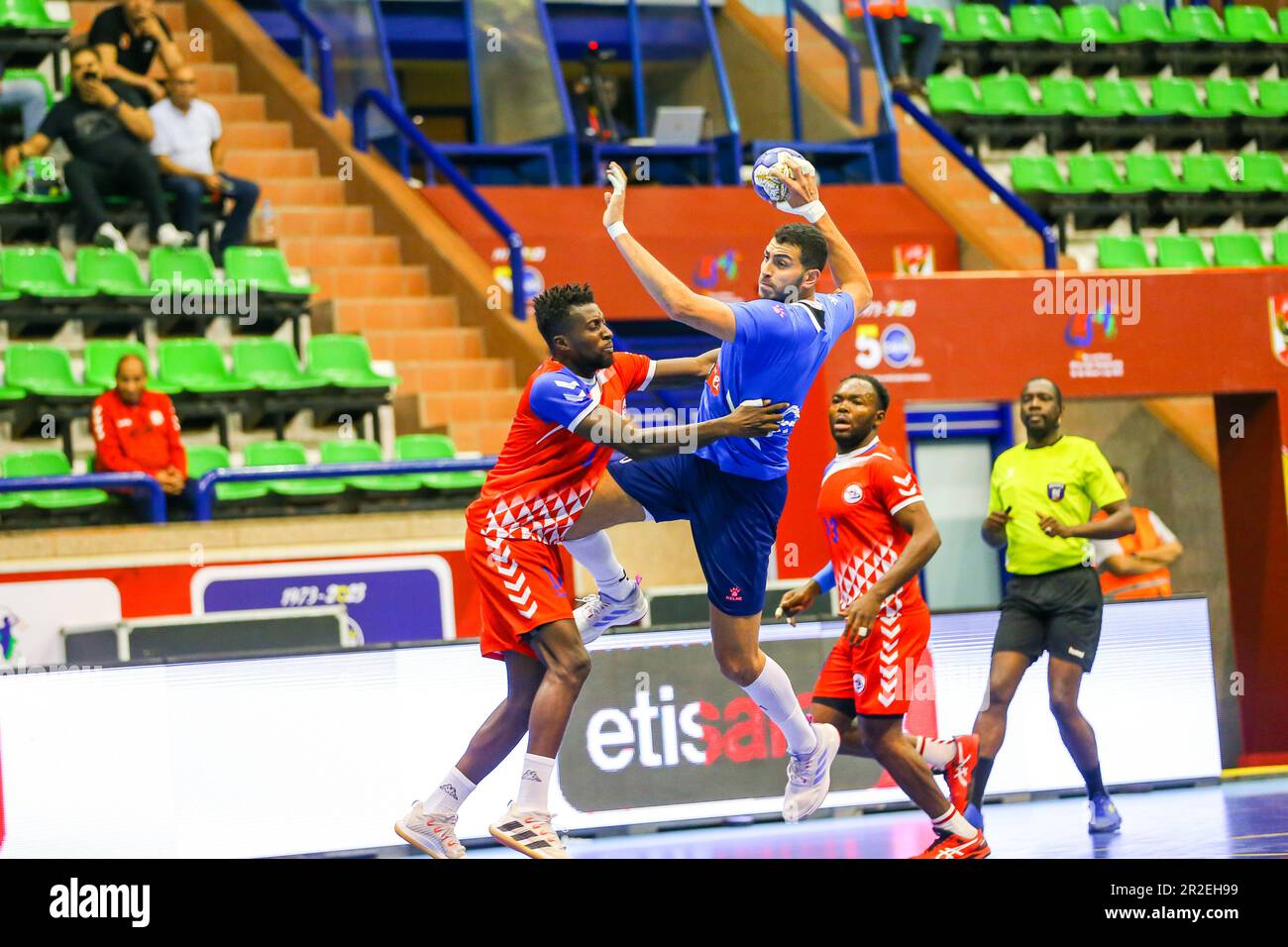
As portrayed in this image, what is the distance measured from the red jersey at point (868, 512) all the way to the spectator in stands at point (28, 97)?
8.99m

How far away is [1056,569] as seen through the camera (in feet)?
31.4

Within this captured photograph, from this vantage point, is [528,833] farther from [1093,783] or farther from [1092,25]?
[1092,25]

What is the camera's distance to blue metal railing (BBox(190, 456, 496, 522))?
1180cm

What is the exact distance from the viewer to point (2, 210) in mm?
14422

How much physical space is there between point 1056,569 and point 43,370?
24.2ft

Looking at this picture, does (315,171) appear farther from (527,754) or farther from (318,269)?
(527,754)

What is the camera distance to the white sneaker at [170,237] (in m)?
14.3

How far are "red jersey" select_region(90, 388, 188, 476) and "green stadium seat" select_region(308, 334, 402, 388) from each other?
1.95m

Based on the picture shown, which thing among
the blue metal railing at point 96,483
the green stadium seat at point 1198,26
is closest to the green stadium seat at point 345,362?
the blue metal railing at point 96,483

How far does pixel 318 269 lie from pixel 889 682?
354 inches

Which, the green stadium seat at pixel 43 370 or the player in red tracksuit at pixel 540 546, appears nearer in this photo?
the player in red tracksuit at pixel 540 546

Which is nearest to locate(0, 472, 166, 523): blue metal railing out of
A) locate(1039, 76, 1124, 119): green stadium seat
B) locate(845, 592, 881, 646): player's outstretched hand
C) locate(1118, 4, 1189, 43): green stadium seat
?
locate(845, 592, 881, 646): player's outstretched hand

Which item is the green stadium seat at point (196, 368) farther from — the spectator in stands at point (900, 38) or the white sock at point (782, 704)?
the spectator in stands at point (900, 38)
